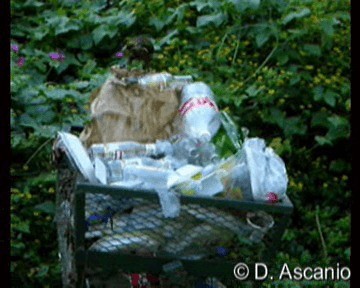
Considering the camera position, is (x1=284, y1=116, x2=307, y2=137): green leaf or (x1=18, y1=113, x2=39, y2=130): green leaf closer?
(x1=18, y1=113, x2=39, y2=130): green leaf

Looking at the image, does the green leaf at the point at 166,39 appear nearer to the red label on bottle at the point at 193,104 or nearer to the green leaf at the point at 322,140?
the green leaf at the point at 322,140

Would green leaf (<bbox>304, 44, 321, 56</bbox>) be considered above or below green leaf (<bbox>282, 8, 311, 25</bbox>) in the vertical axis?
below

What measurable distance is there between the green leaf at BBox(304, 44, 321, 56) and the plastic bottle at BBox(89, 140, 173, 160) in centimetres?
178

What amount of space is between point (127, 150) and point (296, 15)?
192cm

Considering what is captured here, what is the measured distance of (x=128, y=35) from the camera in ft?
15.6

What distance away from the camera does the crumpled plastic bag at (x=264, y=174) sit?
2.24m

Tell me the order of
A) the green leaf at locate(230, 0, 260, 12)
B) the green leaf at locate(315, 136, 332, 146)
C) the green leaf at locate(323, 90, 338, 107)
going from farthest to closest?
the green leaf at locate(230, 0, 260, 12) → the green leaf at locate(323, 90, 338, 107) → the green leaf at locate(315, 136, 332, 146)

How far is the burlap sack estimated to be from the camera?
8.90ft

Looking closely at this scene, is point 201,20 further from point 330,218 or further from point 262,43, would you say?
point 330,218

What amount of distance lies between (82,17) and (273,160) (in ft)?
8.69

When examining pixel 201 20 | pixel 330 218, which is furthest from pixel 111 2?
pixel 330 218

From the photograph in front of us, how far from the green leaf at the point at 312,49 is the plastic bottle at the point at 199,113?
58.6 inches

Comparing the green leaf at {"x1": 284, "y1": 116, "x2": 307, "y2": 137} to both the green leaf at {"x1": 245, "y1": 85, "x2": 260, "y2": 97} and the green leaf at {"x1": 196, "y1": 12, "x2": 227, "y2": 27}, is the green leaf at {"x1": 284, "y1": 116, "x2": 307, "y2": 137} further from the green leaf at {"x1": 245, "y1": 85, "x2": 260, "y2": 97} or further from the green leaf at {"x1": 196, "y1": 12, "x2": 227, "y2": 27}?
the green leaf at {"x1": 196, "y1": 12, "x2": 227, "y2": 27}
